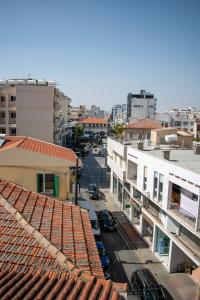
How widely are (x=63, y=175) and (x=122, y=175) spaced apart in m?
16.8

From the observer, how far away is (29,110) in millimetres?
54156

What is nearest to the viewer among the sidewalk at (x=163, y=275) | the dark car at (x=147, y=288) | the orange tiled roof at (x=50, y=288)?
the orange tiled roof at (x=50, y=288)

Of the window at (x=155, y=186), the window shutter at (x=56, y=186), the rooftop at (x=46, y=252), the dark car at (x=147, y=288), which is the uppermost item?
the rooftop at (x=46, y=252)

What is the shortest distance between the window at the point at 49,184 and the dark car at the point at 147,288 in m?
8.44

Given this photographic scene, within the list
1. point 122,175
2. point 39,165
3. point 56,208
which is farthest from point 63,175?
point 122,175

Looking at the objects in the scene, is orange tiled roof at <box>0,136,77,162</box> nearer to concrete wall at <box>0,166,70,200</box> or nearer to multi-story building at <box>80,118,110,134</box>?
concrete wall at <box>0,166,70,200</box>

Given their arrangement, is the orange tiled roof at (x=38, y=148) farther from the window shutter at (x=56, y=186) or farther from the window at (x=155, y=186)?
the window at (x=155, y=186)

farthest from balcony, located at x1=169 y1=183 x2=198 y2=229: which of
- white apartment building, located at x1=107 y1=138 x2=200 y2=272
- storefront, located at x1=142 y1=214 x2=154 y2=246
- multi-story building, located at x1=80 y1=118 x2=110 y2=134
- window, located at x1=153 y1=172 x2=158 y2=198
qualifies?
multi-story building, located at x1=80 y1=118 x2=110 y2=134

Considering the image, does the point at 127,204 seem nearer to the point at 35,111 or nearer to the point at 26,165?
the point at 26,165

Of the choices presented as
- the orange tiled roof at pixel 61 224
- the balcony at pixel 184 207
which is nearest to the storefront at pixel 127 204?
the balcony at pixel 184 207

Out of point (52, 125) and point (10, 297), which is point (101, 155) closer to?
point (52, 125)

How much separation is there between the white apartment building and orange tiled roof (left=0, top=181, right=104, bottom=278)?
9451 millimetres

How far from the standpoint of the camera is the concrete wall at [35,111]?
53.6m

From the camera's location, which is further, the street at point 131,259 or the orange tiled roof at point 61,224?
the street at point 131,259
